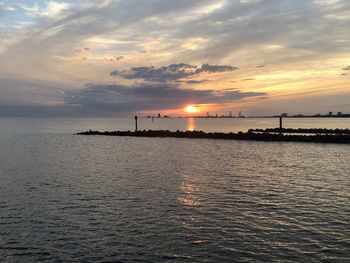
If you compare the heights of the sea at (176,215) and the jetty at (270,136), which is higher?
the jetty at (270,136)

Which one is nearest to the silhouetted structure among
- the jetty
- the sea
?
the jetty

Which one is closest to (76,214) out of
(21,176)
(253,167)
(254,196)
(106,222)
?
(106,222)

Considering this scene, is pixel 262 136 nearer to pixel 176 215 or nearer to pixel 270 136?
pixel 270 136

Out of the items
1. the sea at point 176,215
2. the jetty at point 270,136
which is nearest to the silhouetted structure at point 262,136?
the jetty at point 270,136

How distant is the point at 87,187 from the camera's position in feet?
81.8

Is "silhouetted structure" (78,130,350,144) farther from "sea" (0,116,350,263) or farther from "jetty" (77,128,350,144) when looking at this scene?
"sea" (0,116,350,263)

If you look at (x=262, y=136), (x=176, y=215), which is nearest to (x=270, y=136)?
(x=262, y=136)

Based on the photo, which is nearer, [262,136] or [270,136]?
[270,136]

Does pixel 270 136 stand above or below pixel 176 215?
above

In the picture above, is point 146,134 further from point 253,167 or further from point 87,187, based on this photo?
point 87,187

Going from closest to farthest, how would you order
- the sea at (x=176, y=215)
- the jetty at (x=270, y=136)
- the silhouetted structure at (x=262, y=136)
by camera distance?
the sea at (x=176, y=215) < the silhouetted structure at (x=262, y=136) < the jetty at (x=270, y=136)

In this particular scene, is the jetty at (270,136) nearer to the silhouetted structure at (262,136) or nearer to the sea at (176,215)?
the silhouetted structure at (262,136)

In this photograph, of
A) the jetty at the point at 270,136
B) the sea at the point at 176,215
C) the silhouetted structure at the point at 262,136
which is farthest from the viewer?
the jetty at the point at 270,136

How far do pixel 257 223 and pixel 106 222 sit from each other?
731 centimetres
